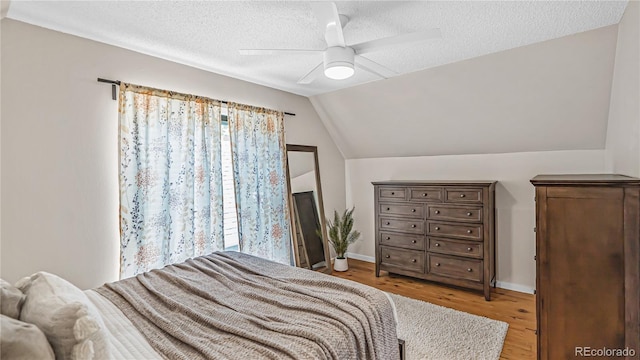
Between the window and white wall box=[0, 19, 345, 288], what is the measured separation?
33.3 inches

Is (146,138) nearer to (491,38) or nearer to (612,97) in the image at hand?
(491,38)

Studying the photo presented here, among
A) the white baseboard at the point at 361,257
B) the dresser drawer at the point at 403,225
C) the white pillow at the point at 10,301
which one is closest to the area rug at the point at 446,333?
the dresser drawer at the point at 403,225

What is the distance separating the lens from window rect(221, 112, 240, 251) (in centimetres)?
326

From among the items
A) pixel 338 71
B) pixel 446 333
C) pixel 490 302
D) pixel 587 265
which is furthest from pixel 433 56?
pixel 490 302

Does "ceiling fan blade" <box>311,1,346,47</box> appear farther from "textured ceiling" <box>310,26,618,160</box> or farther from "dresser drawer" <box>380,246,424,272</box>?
"dresser drawer" <box>380,246,424,272</box>

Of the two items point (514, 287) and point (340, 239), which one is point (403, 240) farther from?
point (514, 287)

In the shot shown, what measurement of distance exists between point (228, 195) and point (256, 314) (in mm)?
1928

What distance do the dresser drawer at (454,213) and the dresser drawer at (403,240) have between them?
0.32m

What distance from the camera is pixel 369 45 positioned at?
2006mm

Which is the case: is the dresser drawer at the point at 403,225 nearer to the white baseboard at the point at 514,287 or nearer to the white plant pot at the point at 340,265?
the white plant pot at the point at 340,265

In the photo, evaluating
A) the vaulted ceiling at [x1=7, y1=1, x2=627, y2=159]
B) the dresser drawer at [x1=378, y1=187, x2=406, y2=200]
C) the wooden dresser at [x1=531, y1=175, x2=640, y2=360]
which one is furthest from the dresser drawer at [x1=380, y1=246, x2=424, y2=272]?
the wooden dresser at [x1=531, y1=175, x2=640, y2=360]

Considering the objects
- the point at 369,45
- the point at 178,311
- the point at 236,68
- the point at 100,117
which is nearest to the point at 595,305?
the point at 369,45

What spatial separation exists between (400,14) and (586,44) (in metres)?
1.60

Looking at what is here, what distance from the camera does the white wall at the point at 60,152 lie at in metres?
2.06
